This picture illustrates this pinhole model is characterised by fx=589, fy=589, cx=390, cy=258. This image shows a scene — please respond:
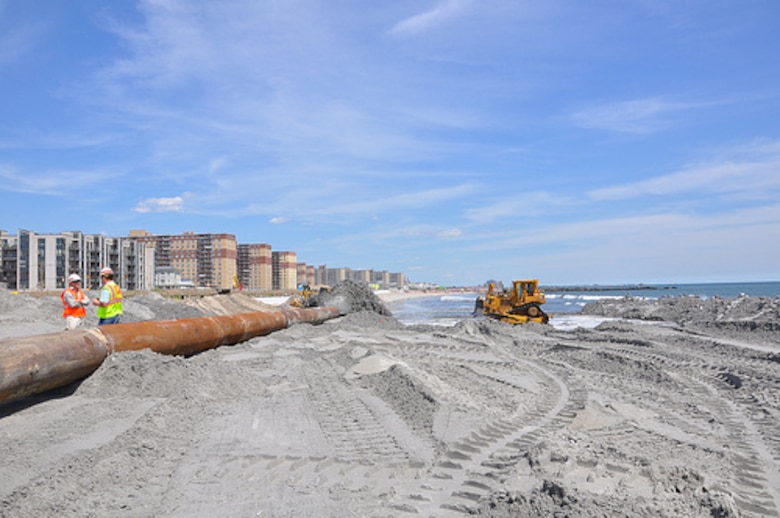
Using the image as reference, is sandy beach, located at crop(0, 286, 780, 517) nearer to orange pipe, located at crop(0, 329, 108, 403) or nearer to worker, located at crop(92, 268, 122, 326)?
orange pipe, located at crop(0, 329, 108, 403)

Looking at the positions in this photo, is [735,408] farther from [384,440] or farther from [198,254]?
[198,254]

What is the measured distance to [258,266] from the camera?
128250 millimetres

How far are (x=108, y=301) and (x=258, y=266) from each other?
121m

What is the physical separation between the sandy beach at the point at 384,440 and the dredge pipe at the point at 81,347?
25cm

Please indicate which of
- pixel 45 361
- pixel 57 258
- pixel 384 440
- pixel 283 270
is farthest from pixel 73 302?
pixel 283 270

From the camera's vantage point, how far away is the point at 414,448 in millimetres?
5508

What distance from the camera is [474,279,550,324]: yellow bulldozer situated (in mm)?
25869

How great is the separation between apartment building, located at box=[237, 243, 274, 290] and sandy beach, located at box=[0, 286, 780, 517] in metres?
118

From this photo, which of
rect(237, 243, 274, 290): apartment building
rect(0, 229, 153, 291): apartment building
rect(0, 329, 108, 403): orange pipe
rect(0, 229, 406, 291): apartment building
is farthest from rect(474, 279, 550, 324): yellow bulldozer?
rect(237, 243, 274, 290): apartment building

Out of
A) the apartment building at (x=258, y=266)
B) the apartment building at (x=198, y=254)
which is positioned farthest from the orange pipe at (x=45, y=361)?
the apartment building at (x=258, y=266)

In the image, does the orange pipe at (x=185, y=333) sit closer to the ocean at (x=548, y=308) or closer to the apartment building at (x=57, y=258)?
the ocean at (x=548, y=308)

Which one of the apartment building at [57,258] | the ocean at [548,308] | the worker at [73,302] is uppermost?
the apartment building at [57,258]

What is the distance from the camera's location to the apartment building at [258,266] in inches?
5015

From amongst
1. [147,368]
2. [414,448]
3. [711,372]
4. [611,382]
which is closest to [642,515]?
[414,448]
